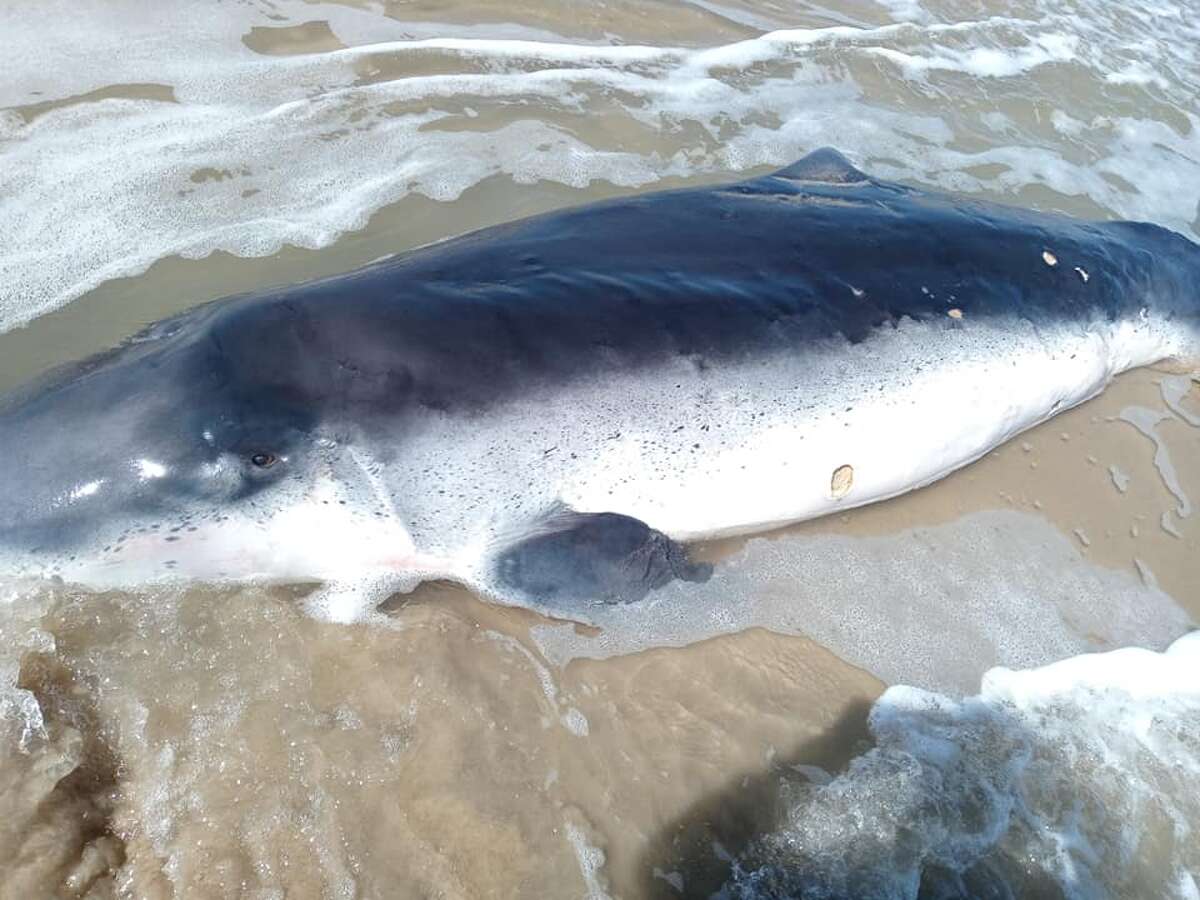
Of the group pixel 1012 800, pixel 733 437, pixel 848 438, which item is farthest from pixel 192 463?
pixel 1012 800

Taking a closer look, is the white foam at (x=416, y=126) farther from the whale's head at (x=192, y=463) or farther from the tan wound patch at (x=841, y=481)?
the tan wound patch at (x=841, y=481)

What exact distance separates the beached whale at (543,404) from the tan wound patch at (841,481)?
0.05 ft

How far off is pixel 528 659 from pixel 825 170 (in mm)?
3678

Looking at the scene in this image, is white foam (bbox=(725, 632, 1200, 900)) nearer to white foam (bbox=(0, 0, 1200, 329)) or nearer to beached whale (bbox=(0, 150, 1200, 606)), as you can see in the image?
beached whale (bbox=(0, 150, 1200, 606))

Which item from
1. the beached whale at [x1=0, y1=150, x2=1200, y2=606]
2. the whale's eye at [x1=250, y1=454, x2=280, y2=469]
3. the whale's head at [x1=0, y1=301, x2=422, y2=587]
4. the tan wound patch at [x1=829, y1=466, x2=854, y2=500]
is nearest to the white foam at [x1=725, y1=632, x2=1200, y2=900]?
the tan wound patch at [x1=829, y1=466, x2=854, y2=500]

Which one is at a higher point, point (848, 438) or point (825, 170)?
point (825, 170)

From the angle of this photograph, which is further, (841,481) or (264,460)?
(841,481)

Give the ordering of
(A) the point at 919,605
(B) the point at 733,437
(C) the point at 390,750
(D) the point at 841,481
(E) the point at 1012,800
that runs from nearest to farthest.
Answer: (C) the point at 390,750 < (E) the point at 1012,800 < (B) the point at 733,437 < (A) the point at 919,605 < (D) the point at 841,481

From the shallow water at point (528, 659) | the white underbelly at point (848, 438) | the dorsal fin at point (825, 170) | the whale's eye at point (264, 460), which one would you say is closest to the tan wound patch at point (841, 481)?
the white underbelly at point (848, 438)

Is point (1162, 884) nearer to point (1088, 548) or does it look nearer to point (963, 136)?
point (1088, 548)

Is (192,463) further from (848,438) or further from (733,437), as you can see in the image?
(848,438)

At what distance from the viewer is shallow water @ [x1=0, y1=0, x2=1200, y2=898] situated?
113 inches

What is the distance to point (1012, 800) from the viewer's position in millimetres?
3295

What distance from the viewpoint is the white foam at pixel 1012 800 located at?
3010 mm
